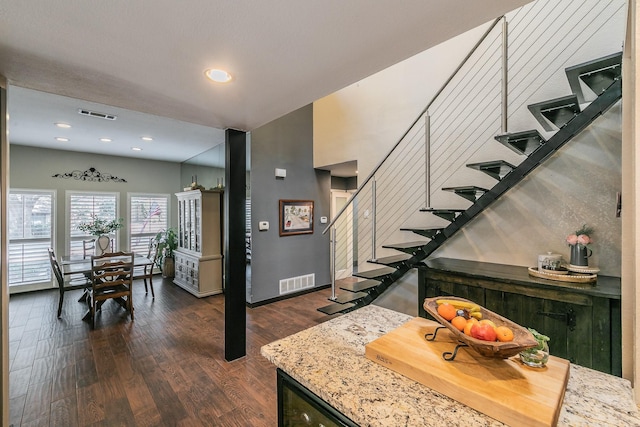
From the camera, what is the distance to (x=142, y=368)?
267 cm

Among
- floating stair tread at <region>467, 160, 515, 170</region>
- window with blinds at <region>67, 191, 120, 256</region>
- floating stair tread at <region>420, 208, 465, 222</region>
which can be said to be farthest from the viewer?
window with blinds at <region>67, 191, 120, 256</region>

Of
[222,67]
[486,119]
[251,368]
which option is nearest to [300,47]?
[222,67]

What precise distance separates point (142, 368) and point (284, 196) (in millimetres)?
3003

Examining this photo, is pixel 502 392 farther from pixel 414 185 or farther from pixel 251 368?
pixel 414 185

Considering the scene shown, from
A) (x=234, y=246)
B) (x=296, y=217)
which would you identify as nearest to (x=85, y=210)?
(x=296, y=217)

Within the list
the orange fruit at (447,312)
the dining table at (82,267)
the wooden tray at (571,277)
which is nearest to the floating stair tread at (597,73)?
the wooden tray at (571,277)

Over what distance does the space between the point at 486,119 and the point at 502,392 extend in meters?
2.94

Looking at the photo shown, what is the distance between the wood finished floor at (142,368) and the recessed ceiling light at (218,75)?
2426 millimetres

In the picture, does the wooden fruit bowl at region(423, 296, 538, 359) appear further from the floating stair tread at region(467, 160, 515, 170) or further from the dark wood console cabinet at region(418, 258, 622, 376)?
the floating stair tread at region(467, 160, 515, 170)

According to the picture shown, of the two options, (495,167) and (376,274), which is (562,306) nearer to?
(495,167)

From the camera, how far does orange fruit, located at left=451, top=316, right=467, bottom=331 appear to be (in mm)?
971

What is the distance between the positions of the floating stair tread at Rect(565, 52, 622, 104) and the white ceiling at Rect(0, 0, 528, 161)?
963 millimetres

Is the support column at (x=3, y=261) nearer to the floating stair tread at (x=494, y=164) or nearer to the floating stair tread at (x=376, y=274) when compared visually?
the floating stair tread at (x=376, y=274)

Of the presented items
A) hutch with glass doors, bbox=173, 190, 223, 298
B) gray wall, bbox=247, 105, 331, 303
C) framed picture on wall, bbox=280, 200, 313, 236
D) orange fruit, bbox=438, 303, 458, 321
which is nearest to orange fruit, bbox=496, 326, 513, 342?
orange fruit, bbox=438, 303, 458, 321
